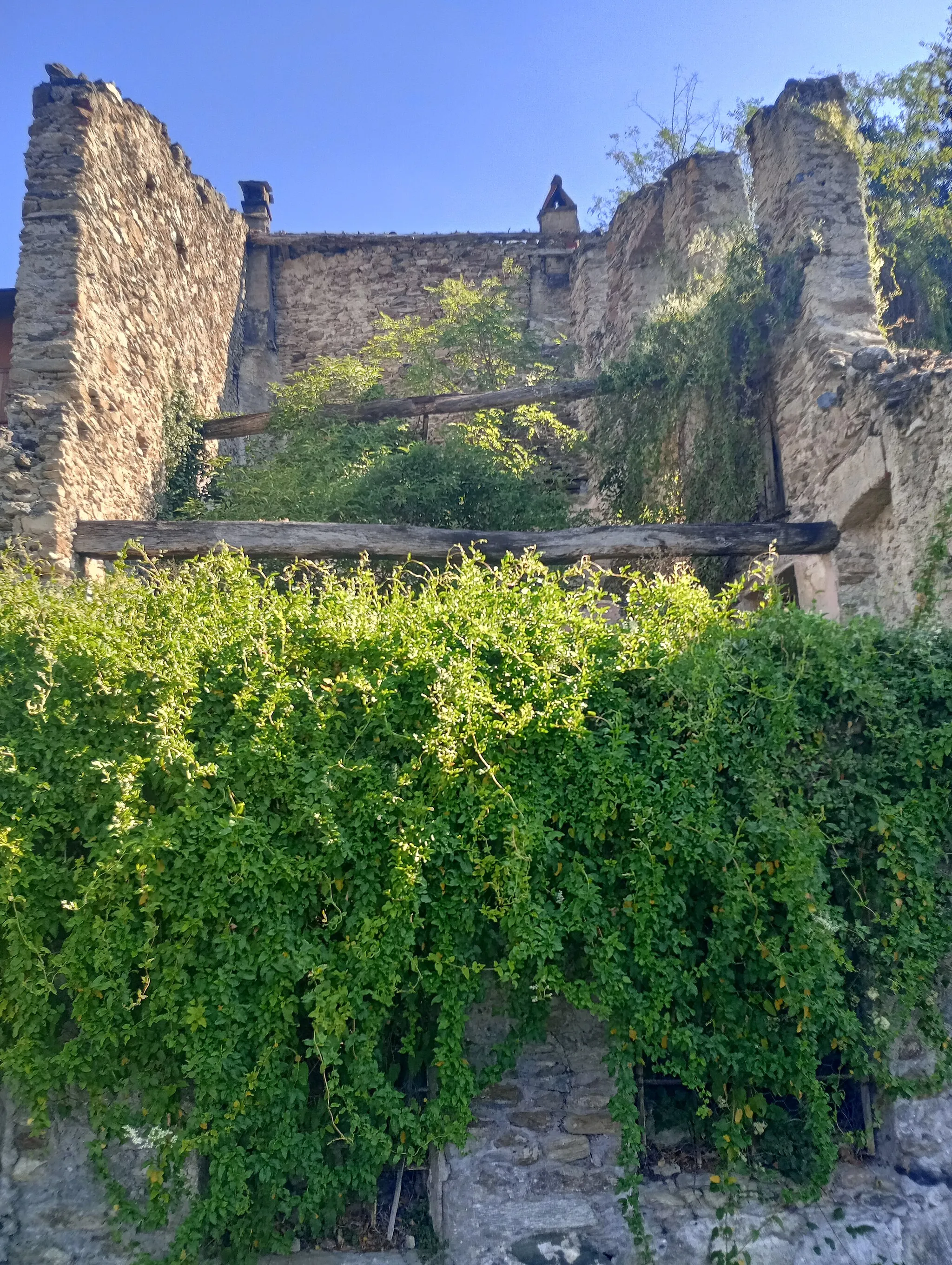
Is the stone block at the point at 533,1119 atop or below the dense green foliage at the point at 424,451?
below

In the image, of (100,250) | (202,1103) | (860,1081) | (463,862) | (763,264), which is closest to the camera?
(202,1103)

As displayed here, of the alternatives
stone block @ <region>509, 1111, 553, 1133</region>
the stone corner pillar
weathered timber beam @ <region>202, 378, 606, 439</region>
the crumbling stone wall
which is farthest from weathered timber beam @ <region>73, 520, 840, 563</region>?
stone block @ <region>509, 1111, 553, 1133</region>

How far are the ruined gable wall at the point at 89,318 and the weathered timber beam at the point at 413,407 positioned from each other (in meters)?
0.76

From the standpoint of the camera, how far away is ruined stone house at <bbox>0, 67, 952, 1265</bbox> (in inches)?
148

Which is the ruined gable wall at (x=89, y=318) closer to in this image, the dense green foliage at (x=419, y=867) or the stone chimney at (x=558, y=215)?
the dense green foliage at (x=419, y=867)

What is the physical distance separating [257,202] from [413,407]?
21.7 ft

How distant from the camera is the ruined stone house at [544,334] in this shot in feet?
12.4

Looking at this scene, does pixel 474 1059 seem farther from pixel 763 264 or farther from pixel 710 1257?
pixel 763 264

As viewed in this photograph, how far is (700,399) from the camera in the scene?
8258mm

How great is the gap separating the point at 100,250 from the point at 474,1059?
653 centimetres

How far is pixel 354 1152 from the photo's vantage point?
364 cm

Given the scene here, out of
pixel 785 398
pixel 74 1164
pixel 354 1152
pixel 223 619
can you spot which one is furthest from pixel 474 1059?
pixel 785 398

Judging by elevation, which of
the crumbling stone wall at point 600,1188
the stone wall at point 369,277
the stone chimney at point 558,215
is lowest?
the crumbling stone wall at point 600,1188

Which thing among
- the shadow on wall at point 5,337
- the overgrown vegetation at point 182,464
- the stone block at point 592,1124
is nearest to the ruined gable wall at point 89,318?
the overgrown vegetation at point 182,464
